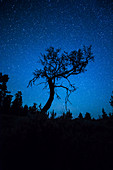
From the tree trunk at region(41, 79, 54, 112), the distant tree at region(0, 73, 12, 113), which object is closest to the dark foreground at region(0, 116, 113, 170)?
the tree trunk at region(41, 79, 54, 112)

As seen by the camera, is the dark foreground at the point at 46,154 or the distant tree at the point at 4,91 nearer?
the dark foreground at the point at 46,154

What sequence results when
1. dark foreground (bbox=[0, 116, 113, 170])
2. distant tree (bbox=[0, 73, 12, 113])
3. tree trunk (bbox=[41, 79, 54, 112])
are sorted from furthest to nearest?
distant tree (bbox=[0, 73, 12, 113]) → tree trunk (bbox=[41, 79, 54, 112]) → dark foreground (bbox=[0, 116, 113, 170])

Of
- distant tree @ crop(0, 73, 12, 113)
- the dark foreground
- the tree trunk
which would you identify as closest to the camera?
the dark foreground

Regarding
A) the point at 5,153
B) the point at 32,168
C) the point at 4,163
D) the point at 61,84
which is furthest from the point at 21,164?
the point at 61,84

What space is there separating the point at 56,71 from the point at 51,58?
7.88 feet

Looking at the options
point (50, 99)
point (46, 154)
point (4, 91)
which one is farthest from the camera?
point (4, 91)

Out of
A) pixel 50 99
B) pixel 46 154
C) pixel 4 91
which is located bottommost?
pixel 46 154

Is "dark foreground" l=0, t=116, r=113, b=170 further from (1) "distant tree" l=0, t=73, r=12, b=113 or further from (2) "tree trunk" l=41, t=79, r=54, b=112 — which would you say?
(1) "distant tree" l=0, t=73, r=12, b=113

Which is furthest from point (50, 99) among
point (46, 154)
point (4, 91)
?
point (4, 91)

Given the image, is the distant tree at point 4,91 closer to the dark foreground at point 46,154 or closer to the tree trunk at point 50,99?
the tree trunk at point 50,99

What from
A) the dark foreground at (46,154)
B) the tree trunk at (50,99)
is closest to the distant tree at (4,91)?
the tree trunk at (50,99)

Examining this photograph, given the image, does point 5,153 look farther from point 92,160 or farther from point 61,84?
point 61,84

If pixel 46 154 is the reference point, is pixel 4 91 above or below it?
above

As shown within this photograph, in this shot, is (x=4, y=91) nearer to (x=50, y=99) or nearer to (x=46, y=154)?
(x=50, y=99)
